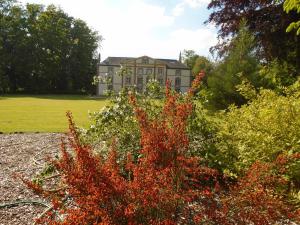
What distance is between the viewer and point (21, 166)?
7465 millimetres

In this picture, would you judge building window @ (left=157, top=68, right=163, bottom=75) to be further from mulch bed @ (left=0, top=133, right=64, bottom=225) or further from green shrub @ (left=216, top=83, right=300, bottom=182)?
green shrub @ (left=216, top=83, right=300, bottom=182)

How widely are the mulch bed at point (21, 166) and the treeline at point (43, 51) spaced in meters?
46.9

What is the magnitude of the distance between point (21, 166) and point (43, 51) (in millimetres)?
55710

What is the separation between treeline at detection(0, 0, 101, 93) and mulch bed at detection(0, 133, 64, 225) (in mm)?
46892

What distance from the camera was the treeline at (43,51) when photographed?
57.4m

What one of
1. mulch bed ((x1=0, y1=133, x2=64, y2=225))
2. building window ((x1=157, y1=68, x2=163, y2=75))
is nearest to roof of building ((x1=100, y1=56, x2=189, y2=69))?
building window ((x1=157, y1=68, x2=163, y2=75))

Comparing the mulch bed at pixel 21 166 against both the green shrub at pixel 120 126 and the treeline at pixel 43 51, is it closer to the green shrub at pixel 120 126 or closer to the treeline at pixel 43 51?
the green shrub at pixel 120 126

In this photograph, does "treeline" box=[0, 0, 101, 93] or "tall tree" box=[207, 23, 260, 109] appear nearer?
"tall tree" box=[207, 23, 260, 109]

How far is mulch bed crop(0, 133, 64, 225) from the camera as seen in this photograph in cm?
478

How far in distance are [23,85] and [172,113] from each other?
194 ft

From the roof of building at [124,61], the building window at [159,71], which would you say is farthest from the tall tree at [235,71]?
the building window at [159,71]

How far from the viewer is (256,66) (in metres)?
13.8

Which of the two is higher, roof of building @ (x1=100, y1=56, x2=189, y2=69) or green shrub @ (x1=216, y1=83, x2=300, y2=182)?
roof of building @ (x1=100, y1=56, x2=189, y2=69)

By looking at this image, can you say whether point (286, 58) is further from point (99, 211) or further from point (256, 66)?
point (99, 211)
